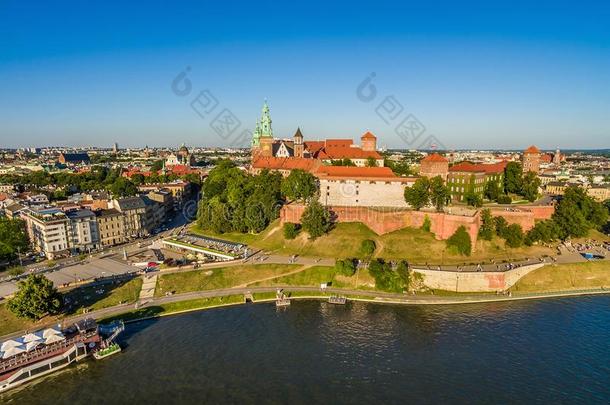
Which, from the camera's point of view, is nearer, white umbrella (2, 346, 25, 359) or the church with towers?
white umbrella (2, 346, 25, 359)

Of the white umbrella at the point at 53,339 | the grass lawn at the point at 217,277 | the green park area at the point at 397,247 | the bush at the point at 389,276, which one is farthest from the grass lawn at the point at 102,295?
the bush at the point at 389,276

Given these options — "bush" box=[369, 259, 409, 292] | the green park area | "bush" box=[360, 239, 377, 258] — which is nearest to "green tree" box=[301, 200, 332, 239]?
the green park area

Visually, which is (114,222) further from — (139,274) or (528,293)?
(528,293)

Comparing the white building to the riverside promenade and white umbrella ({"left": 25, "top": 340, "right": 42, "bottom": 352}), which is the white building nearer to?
the riverside promenade

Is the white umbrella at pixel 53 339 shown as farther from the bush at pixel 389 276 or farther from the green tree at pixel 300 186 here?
the green tree at pixel 300 186

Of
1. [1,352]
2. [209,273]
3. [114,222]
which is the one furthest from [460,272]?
[114,222]

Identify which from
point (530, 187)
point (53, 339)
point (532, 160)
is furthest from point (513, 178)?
point (53, 339)

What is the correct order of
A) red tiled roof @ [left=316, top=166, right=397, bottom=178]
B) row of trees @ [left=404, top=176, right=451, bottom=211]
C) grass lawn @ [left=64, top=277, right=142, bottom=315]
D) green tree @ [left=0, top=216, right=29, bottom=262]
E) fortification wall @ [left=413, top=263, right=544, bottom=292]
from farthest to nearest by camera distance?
red tiled roof @ [left=316, top=166, right=397, bottom=178], row of trees @ [left=404, top=176, right=451, bottom=211], green tree @ [left=0, top=216, right=29, bottom=262], fortification wall @ [left=413, top=263, right=544, bottom=292], grass lawn @ [left=64, top=277, right=142, bottom=315]

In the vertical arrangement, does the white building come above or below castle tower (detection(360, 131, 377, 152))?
below
